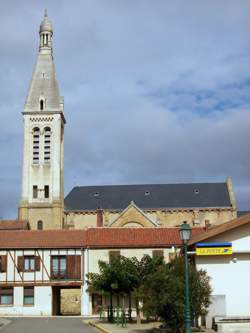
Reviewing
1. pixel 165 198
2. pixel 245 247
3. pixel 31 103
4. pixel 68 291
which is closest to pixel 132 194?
pixel 165 198

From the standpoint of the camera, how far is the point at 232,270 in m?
25.7

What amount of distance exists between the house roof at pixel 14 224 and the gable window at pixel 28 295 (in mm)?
13588

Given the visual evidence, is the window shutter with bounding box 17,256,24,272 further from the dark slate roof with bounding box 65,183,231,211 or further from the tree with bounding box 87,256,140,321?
the dark slate roof with bounding box 65,183,231,211

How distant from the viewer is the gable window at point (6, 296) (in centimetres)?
4409

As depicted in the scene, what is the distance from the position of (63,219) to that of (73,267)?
68.9 ft

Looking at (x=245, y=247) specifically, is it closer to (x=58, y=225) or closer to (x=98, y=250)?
(x=98, y=250)

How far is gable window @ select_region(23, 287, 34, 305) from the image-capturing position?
44.1 metres

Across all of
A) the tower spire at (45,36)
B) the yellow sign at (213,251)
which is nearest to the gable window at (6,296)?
the yellow sign at (213,251)

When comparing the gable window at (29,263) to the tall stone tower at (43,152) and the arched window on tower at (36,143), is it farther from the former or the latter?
the arched window on tower at (36,143)

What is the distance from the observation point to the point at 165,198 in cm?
7025

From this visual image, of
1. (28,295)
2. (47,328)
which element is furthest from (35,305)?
(47,328)

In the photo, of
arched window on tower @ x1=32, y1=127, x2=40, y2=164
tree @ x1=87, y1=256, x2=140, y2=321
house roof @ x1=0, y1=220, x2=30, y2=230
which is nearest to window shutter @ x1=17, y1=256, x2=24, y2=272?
tree @ x1=87, y1=256, x2=140, y2=321

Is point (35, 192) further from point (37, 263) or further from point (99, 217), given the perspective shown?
point (37, 263)

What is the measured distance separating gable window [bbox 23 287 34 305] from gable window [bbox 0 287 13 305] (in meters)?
1.03
